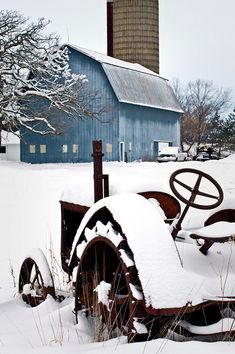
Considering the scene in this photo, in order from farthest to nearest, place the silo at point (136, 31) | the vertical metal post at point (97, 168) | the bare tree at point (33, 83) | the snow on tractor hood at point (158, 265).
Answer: the silo at point (136, 31) < the bare tree at point (33, 83) < the vertical metal post at point (97, 168) < the snow on tractor hood at point (158, 265)

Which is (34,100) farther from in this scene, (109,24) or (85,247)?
(85,247)

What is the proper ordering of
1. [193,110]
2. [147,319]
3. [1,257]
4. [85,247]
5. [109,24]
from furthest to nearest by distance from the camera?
[193,110] → [109,24] → [1,257] → [85,247] → [147,319]

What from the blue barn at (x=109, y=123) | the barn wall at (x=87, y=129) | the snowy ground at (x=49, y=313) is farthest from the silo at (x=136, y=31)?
the snowy ground at (x=49, y=313)

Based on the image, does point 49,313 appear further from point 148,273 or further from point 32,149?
point 32,149

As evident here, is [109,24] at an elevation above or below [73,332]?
above

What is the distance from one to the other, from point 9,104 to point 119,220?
2694 cm

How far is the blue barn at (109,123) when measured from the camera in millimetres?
30938

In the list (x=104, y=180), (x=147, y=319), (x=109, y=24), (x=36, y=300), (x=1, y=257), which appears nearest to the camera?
(x=147, y=319)

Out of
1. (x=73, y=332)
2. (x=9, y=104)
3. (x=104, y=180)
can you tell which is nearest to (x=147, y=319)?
(x=73, y=332)

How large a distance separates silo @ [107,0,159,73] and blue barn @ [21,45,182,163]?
8.19 meters

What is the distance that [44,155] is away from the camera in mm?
33094

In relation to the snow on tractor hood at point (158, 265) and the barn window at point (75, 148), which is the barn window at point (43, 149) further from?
the snow on tractor hood at point (158, 265)

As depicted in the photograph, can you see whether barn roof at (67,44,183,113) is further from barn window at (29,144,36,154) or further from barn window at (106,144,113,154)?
barn window at (29,144,36,154)

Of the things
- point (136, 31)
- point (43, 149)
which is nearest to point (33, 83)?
point (43, 149)
